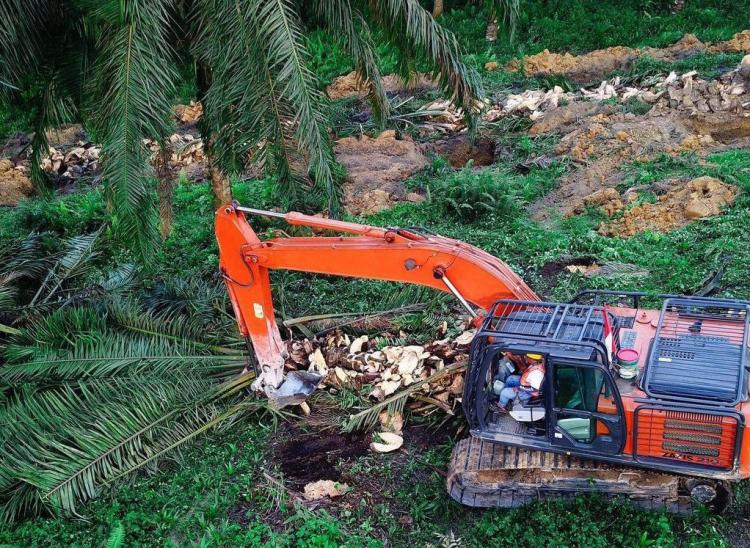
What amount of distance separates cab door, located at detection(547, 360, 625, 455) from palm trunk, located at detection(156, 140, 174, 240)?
6401 millimetres

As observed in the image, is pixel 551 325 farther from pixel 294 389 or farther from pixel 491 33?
pixel 491 33

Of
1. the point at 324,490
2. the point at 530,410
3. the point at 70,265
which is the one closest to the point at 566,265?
the point at 530,410

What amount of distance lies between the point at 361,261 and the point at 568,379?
7.32ft

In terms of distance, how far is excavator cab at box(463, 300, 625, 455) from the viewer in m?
6.22

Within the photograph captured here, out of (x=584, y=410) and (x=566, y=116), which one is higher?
(x=566, y=116)

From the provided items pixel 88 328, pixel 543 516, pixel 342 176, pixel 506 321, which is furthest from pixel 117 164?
pixel 342 176

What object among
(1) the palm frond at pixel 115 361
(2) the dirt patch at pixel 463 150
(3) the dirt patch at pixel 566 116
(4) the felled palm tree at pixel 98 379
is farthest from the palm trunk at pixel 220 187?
(3) the dirt patch at pixel 566 116

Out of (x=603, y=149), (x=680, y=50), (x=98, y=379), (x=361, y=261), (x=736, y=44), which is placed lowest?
(x=98, y=379)

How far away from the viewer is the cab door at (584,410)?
618cm

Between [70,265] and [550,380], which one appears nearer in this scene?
[550,380]

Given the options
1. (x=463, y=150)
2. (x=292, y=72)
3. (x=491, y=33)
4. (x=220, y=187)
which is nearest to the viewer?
(x=292, y=72)

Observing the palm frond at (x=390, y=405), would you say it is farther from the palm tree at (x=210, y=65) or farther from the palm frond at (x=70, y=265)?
the palm frond at (x=70, y=265)

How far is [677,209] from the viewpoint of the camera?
11.6 metres

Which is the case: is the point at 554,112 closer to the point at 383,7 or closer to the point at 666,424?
the point at 383,7
